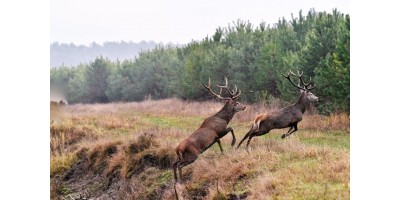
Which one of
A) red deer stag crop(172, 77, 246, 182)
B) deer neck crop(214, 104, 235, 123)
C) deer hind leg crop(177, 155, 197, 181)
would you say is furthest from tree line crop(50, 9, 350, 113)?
deer hind leg crop(177, 155, 197, 181)

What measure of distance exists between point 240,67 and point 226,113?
3.90 m

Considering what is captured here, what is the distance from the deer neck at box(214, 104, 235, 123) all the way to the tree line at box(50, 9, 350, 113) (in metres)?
1.36

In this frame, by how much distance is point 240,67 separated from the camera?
1320 centimetres

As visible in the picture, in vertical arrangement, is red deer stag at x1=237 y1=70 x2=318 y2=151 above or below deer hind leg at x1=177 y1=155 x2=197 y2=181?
above

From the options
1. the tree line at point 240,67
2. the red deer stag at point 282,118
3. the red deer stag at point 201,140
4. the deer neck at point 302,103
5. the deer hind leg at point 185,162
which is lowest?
the deer hind leg at point 185,162

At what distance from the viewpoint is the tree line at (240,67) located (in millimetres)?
10055

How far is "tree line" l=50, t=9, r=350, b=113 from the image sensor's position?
1005 cm

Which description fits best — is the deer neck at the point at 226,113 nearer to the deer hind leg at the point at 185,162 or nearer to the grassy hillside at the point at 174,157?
the grassy hillside at the point at 174,157

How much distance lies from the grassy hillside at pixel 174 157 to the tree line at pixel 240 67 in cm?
39

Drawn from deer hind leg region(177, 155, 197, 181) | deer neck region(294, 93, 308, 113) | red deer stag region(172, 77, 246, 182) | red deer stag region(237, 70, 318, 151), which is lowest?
deer hind leg region(177, 155, 197, 181)

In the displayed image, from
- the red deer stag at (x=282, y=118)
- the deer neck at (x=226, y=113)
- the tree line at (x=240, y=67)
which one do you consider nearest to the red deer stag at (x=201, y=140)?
the deer neck at (x=226, y=113)

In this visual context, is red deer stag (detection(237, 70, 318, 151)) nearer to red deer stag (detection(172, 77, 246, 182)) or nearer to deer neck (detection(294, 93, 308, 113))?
deer neck (detection(294, 93, 308, 113))

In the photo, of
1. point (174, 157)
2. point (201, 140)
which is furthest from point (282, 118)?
point (174, 157)
